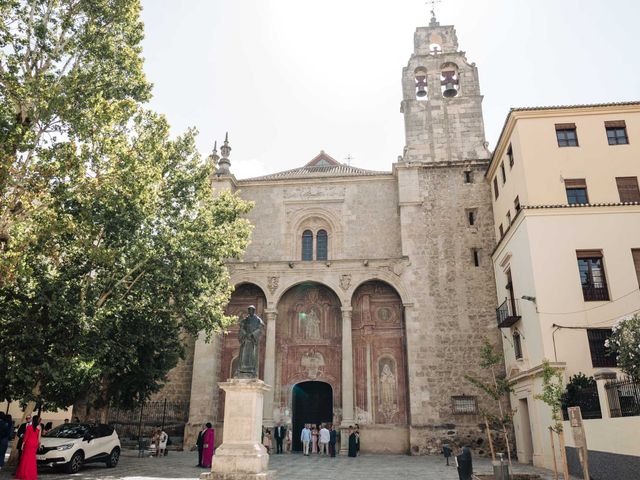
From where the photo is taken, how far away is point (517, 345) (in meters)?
19.4

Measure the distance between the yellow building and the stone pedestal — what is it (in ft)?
28.3

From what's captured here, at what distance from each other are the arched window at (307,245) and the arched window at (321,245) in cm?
35

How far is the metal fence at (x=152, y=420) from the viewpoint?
22250 mm

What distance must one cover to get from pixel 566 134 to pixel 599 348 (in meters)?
8.22

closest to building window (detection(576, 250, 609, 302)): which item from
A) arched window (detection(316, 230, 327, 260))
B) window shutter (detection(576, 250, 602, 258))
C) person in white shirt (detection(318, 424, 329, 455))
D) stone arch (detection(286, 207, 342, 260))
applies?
window shutter (detection(576, 250, 602, 258))

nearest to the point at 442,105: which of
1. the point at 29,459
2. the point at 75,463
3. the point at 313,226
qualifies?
the point at 313,226

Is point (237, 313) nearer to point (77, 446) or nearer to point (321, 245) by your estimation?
point (321, 245)

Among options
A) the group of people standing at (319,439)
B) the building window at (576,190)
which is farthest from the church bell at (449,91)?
the group of people standing at (319,439)

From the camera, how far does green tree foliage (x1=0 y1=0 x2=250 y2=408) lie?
39.9 feet

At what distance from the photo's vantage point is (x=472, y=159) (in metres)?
25.1

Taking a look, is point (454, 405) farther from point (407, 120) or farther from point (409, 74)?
point (409, 74)

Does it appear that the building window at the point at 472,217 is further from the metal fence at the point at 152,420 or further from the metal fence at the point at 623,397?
the metal fence at the point at 152,420

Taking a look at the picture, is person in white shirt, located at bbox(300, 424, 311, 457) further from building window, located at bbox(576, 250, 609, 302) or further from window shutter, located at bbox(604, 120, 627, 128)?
window shutter, located at bbox(604, 120, 627, 128)

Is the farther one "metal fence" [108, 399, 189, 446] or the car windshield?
"metal fence" [108, 399, 189, 446]
